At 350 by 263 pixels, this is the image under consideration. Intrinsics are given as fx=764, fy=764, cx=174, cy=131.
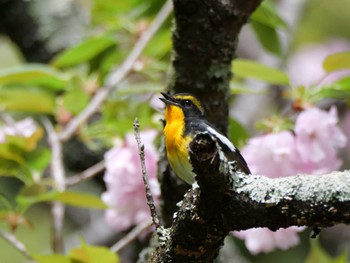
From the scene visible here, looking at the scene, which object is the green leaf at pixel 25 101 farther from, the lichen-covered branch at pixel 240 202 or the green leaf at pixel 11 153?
the lichen-covered branch at pixel 240 202

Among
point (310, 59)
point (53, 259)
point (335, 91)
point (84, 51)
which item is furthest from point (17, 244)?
point (310, 59)

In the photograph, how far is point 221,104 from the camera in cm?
167

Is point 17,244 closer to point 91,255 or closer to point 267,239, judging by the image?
point 91,255

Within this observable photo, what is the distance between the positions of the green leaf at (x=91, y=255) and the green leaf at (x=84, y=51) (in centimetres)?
83

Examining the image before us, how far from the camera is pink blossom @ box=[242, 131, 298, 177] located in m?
1.79

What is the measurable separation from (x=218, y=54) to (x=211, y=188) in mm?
593

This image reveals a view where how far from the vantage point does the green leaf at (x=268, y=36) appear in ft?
6.76

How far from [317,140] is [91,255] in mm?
623

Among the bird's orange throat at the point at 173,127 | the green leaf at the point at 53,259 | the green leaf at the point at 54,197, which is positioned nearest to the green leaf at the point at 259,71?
the bird's orange throat at the point at 173,127

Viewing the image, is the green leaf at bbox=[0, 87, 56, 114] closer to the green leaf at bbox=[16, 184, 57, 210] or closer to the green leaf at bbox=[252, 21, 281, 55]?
the green leaf at bbox=[16, 184, 57, 210]

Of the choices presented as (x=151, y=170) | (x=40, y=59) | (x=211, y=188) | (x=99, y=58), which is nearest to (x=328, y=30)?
(x=40, y=59)

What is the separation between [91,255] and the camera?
1.48 metres

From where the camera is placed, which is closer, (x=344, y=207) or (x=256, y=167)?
(x=344, y=207)

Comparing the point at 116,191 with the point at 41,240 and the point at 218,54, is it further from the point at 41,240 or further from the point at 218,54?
the point at 41,240
